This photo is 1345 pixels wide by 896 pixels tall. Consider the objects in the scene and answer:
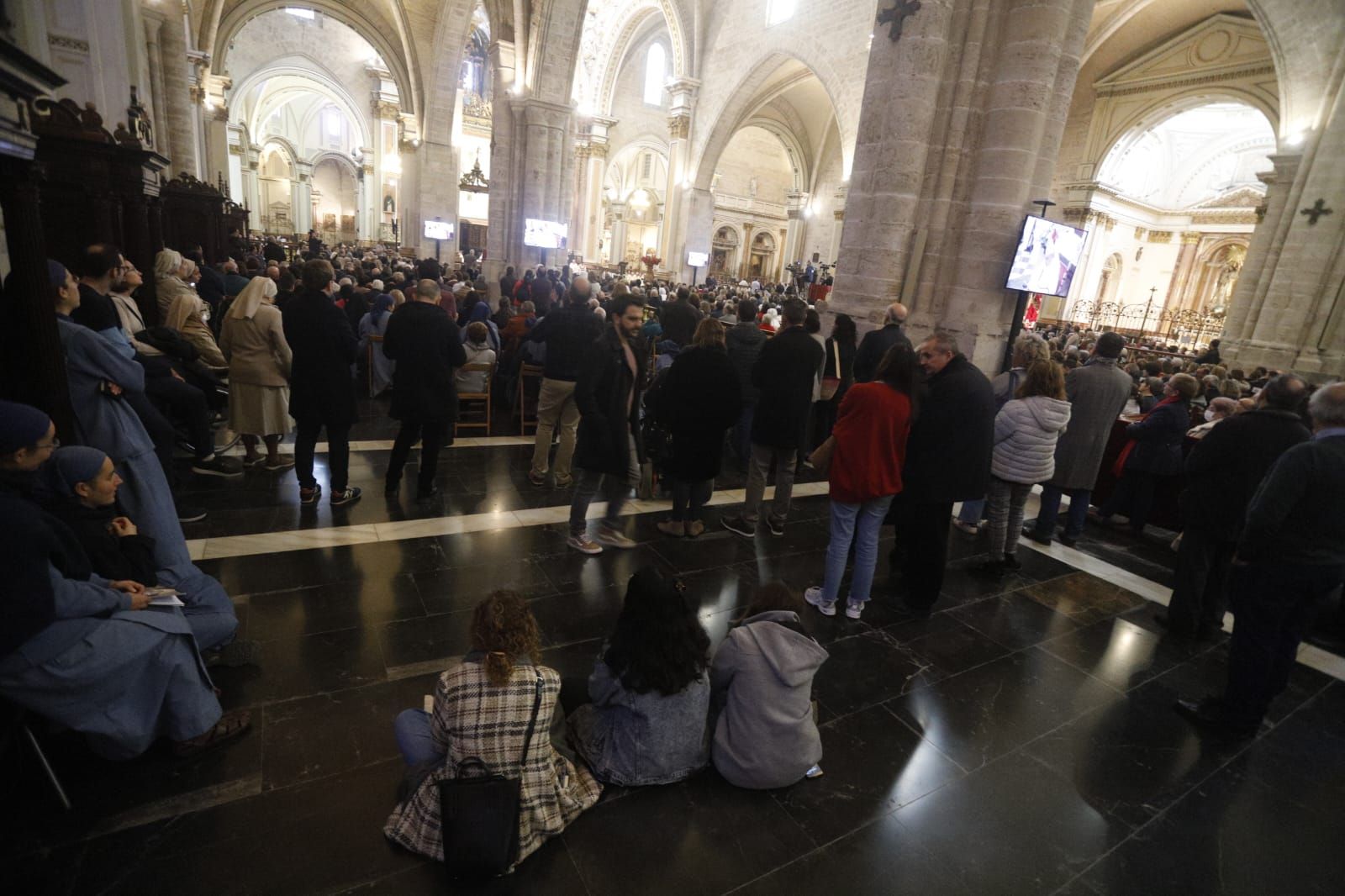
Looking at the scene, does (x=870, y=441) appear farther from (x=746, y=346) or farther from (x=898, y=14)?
(x=898, y=14)

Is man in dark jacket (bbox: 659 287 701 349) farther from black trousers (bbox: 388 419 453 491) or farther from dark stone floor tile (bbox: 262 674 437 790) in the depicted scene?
dark stone floor tile (bbox: 262 674 437 790)

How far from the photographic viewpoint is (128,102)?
8414 mm

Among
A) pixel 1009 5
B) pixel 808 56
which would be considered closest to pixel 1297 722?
pixel 1009 5

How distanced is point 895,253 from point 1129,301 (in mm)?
29589

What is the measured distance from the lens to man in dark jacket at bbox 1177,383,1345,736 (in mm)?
2709

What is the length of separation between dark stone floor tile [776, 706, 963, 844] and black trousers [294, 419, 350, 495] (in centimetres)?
368

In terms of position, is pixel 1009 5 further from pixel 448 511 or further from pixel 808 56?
pixel 808 56

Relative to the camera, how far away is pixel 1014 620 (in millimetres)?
4004

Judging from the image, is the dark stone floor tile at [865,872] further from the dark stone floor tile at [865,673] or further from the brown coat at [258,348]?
the brown coat at [258,348]

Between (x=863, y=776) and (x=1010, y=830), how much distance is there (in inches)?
21.6

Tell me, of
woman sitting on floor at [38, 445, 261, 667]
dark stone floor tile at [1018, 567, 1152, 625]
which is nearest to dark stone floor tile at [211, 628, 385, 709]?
woman sitting on floor at [38, 445, 261, 667]

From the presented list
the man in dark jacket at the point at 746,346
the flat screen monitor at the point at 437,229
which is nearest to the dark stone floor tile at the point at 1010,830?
the man in dark jacket at the point at 746,346

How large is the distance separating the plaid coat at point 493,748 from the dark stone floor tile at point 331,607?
4.67ft

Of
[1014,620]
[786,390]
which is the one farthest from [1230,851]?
[786,390]
